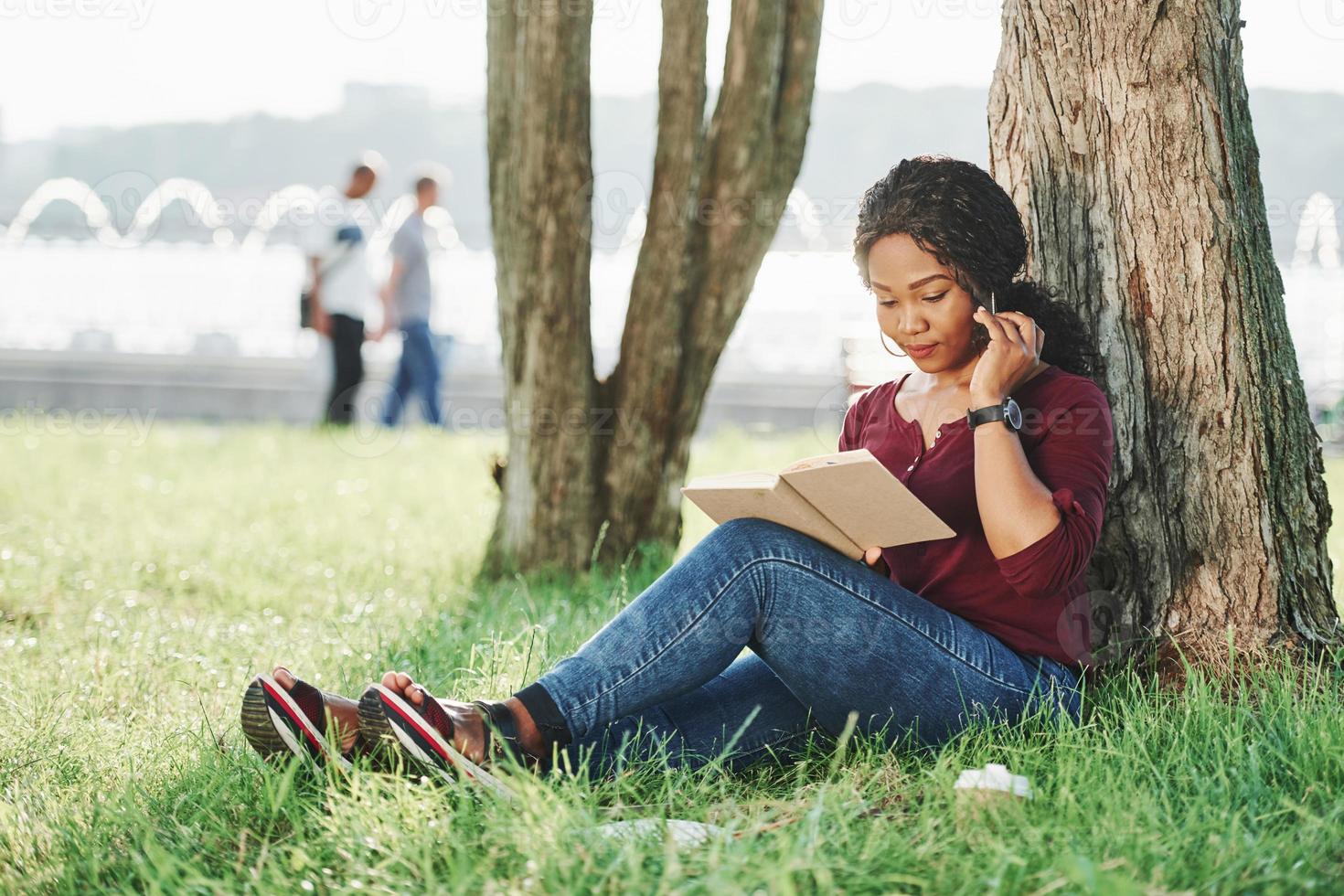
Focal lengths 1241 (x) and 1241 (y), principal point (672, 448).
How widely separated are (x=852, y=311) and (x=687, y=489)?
9.41m

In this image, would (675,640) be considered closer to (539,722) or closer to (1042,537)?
(539,722)

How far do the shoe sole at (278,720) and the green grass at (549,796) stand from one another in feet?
0.19

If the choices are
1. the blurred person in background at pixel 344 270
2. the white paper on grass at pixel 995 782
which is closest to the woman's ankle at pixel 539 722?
the white paper on grass at pixel 995 782

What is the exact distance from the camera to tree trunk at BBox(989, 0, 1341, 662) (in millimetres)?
2746

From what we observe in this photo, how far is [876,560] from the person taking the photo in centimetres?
267

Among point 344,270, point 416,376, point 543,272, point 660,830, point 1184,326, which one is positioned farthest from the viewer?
point 416,376

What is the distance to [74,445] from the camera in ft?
27.3

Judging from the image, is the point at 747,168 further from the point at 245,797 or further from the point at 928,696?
the point at 245,797

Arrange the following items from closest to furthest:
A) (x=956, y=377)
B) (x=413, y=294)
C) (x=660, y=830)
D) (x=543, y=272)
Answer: (x=660, y=830)
(x=956, y=377)
(x=543, y=272)
(x=413, y=294)

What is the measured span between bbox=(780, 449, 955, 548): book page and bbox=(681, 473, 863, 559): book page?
0.07 ft

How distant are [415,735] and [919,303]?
4.28 ft

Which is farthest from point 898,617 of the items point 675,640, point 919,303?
point 919,303

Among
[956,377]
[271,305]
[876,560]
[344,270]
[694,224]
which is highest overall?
[694,224]

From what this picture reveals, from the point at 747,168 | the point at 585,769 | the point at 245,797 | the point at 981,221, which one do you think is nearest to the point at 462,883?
the point at 585,769
